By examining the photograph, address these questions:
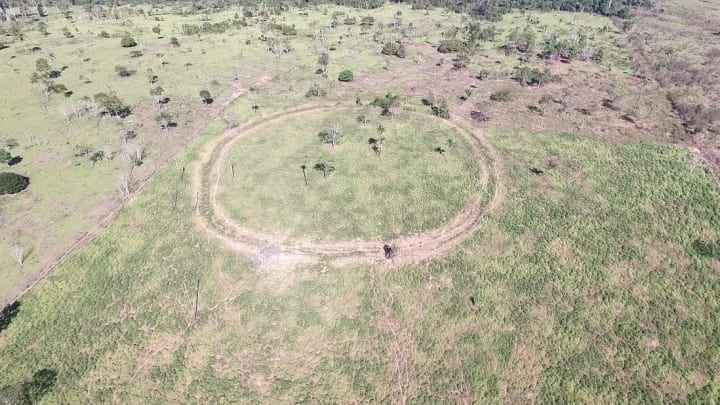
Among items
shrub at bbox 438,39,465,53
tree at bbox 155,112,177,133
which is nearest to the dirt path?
tree at bbox 155,112,177,133

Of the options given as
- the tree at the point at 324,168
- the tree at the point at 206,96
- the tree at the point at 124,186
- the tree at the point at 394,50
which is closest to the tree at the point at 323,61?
the tree at the point at 394,50

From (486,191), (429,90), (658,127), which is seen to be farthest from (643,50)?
(486,191)

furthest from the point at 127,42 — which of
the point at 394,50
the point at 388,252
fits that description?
the point at 388,252

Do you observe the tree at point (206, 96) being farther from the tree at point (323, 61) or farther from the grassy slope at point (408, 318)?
the grassy slope at point (408, 318)

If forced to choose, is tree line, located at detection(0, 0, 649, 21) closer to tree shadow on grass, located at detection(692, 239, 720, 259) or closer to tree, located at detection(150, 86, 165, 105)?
tree, located at detection(150, 86, 165, 105)

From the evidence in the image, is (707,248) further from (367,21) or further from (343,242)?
(367,21)

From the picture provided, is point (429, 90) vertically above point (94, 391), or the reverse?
point (429, 90)

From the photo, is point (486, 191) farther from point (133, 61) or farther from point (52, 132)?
point (133, 61)
